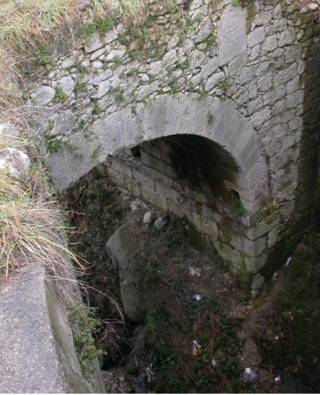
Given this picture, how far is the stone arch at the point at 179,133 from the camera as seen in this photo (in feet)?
9.92

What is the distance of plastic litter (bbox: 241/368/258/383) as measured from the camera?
4.88 m

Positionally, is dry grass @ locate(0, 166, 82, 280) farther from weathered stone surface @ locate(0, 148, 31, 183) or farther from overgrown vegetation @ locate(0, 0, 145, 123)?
overgrown vegetation @ locate(0, 0, 145, 123)

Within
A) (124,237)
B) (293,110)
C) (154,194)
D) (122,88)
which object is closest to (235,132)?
(293,110)

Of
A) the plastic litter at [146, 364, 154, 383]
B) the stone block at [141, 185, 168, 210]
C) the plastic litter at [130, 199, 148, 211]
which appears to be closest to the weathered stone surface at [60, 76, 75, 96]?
the stone block at [141, 185, 168, 210]

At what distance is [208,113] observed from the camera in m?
3.71

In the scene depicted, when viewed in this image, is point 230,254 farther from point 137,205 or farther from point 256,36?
point 256,36

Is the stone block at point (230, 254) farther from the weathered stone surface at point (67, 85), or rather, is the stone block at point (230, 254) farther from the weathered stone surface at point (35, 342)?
the weathered stone surface at point (35, 342)

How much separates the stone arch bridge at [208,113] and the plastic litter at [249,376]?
39.8 inches

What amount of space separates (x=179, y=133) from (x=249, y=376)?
9.83 ft

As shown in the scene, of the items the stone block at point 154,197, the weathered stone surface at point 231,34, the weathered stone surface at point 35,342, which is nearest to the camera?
the weathered stone surface at point 35,342

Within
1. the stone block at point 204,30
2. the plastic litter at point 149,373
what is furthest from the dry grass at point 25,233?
the plastic litter at point 149,373

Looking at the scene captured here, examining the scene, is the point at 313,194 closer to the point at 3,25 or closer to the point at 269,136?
the point at 269,136

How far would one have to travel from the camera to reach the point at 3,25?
8.55ft

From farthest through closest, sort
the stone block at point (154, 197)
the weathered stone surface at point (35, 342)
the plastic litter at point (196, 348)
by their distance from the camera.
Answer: the stone block at point (154, 197) < the plastic litter at point (196, 348) < the weathered stone surface at point (35, 342)
